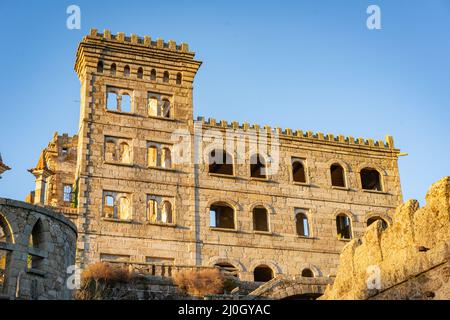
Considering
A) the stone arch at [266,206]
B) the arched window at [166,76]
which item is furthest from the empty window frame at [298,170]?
the arched window at [166,76]

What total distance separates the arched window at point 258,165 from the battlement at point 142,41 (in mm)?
6668

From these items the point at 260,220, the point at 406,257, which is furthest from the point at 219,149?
the point at 406,257

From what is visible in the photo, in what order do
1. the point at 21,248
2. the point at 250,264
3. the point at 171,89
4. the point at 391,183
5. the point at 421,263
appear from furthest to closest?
the point at 391,183 → the point at 171,89 → the point at 250,264 → the point at 21,248 → the point at 421,263

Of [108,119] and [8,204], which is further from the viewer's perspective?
[108,119]

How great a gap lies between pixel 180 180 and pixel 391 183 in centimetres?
1256

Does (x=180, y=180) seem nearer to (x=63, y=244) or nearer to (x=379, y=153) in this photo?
(x=379, y=153)

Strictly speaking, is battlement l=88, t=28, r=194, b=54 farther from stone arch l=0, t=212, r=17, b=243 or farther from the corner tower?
stone arch l=0, t=212, r=17, b=243

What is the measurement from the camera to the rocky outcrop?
39.8ft

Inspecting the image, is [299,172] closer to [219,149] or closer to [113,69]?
[219,149]

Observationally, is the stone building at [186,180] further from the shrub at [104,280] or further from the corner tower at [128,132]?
the shrub at [104,280]

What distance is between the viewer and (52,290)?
13977 mm

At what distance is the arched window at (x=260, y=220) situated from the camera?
38.4 metres

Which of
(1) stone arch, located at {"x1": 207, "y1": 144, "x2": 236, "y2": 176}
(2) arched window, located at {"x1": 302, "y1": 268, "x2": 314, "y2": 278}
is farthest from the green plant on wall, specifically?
(2) arched window, located at {"x1": 302, "y1": 268, "x2": 314, "y2": 278}
